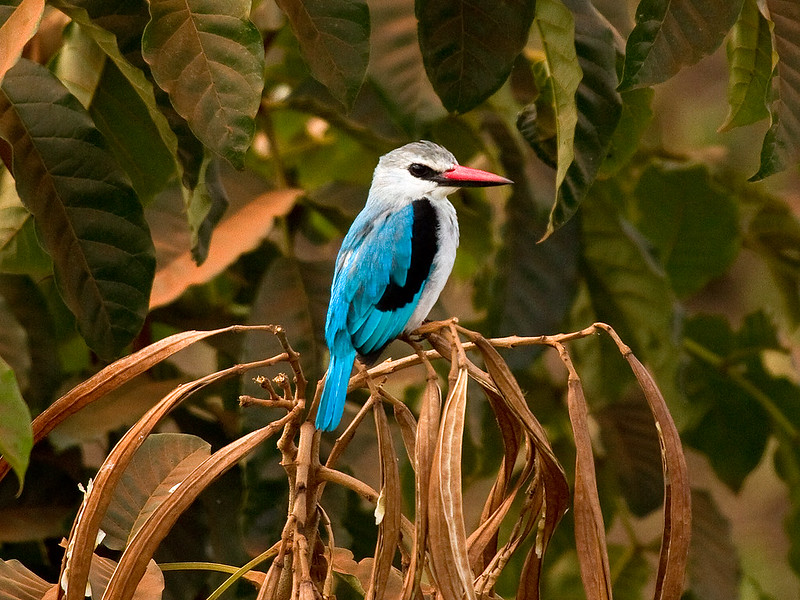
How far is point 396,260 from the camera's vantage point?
2057 mm

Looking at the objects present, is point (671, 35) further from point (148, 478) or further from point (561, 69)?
point (148, 478)

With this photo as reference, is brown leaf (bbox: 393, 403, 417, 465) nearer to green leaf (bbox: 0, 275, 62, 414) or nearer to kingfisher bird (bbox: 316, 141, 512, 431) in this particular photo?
kingfisher bird (bbox: 316, 141, 512, 431)

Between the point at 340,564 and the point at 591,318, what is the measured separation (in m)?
1.79

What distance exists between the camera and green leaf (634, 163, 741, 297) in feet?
9.89

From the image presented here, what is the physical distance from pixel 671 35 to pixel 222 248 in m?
1.18

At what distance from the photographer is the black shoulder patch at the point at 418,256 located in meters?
2.00

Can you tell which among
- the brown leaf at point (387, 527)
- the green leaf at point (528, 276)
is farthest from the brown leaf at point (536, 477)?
the green leaf at point (528, 276)

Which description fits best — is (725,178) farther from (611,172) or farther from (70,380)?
(70,380)

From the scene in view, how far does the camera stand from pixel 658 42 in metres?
1.53

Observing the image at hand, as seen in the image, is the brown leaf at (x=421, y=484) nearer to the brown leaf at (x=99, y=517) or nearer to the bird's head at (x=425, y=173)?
the brown leaf at (x=99, y=517)

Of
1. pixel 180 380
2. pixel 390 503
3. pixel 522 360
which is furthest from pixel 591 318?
pixel 390 503

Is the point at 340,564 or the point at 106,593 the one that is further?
the point at 340,564

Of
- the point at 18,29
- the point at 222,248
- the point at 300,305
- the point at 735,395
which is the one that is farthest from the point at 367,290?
the point at 735,395

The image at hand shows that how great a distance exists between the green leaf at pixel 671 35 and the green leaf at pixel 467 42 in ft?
0.82
